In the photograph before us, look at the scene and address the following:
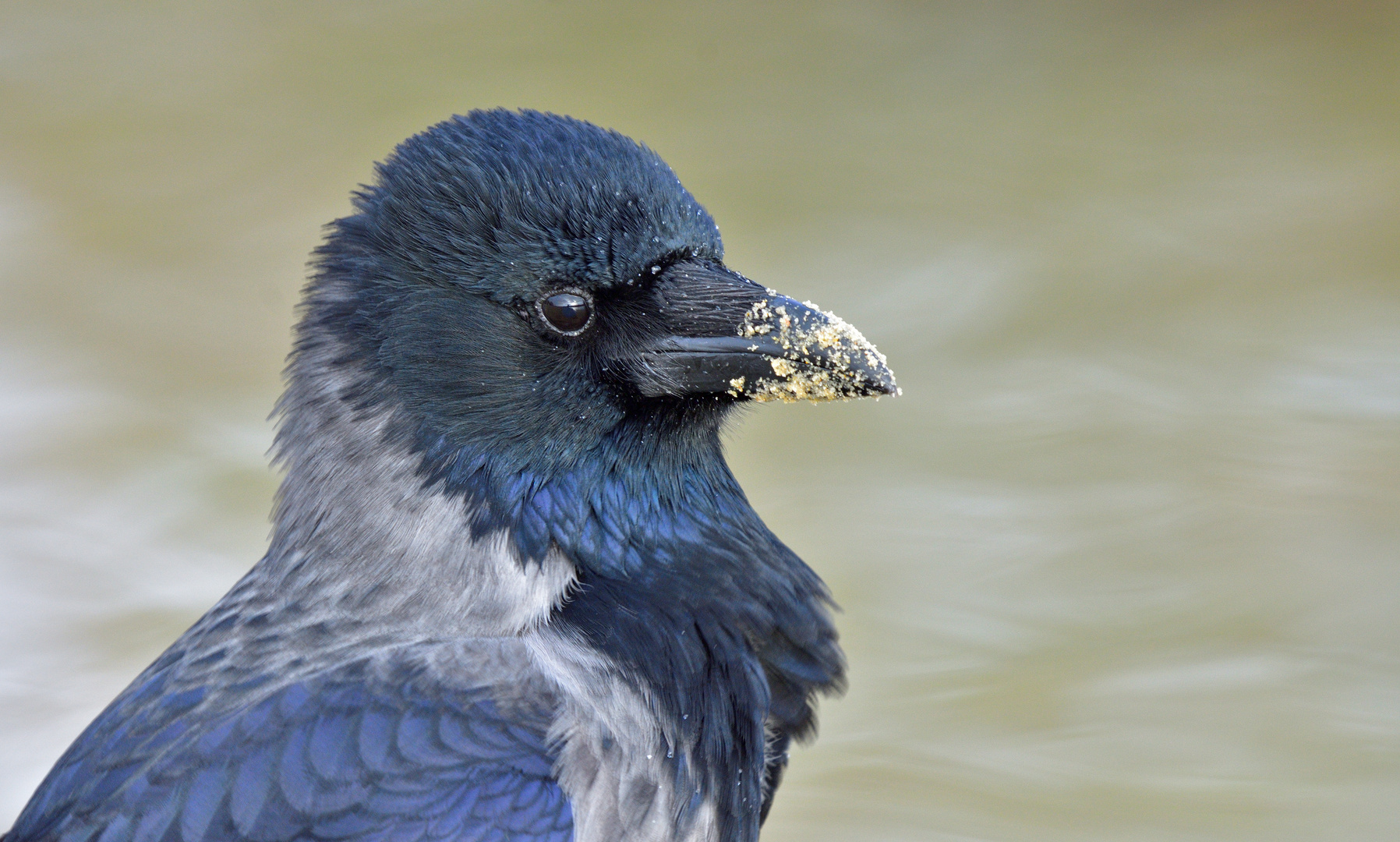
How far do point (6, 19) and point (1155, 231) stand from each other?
23.0ft

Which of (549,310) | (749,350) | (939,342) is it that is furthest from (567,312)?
(939,342)

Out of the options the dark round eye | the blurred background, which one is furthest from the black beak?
the blurred background

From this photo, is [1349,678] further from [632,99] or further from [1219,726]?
[632,99]

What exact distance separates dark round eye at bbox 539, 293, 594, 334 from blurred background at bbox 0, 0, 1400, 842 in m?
2.64

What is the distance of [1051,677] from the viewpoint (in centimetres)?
593

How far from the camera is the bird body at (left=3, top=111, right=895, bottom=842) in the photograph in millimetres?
2975

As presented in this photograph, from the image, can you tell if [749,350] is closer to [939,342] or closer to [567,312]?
[567,312]

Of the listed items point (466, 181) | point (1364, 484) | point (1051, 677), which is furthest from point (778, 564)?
point (1364, 484)

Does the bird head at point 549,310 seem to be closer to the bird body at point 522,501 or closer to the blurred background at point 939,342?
the bird body at point 522,501

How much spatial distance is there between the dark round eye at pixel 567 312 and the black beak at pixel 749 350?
0.14 metres

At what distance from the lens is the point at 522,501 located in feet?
10.3

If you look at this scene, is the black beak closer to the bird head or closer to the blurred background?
the bird head

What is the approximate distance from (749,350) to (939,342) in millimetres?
4842

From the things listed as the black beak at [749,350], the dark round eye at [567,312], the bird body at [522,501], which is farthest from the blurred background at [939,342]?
the dark round eye at [567,312]
